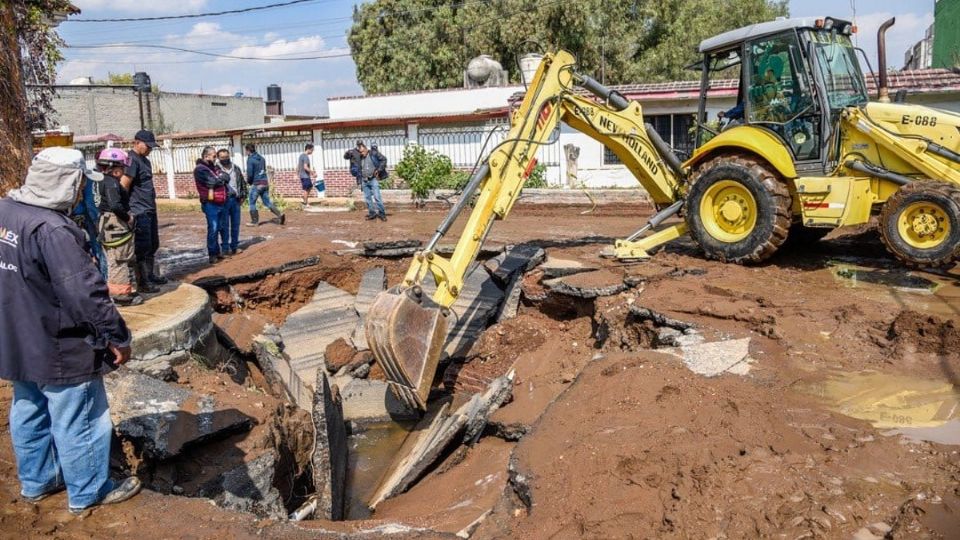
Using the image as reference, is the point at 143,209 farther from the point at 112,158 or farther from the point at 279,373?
the point at 279,373

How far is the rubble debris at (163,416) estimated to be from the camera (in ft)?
16.3

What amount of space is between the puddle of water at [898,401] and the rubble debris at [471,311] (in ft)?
14.2

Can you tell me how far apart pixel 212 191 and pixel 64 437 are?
21.3 feet

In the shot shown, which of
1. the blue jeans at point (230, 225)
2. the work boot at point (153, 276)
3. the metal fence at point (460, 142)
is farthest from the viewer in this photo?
the metal fence at point (460, 142)

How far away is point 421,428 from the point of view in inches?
293

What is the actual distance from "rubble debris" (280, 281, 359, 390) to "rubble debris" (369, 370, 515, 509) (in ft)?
8.89

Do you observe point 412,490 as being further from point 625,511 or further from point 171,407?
point 625,511

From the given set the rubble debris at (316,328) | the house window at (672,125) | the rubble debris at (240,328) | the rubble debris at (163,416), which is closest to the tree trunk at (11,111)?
the rubble debris at (240,328)

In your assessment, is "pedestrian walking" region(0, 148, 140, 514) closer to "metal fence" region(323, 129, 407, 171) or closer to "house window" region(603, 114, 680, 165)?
Result: "house window" region(603, 114, 680, 165)

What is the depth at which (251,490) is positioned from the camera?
4.97 meters

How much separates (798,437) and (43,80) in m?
8.99

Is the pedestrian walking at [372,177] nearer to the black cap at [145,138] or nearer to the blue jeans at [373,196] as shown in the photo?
the blue jeans at [373,196]

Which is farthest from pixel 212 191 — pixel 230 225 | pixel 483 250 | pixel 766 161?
pixel 766 161

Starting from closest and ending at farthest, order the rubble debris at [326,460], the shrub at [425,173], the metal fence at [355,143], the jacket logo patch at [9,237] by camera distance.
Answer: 1. the jacket logo patch at [9,237]
2. the rubble debris at [326,460]
3. the shrub at [425,173]
4. the metal fence at [355,143]
